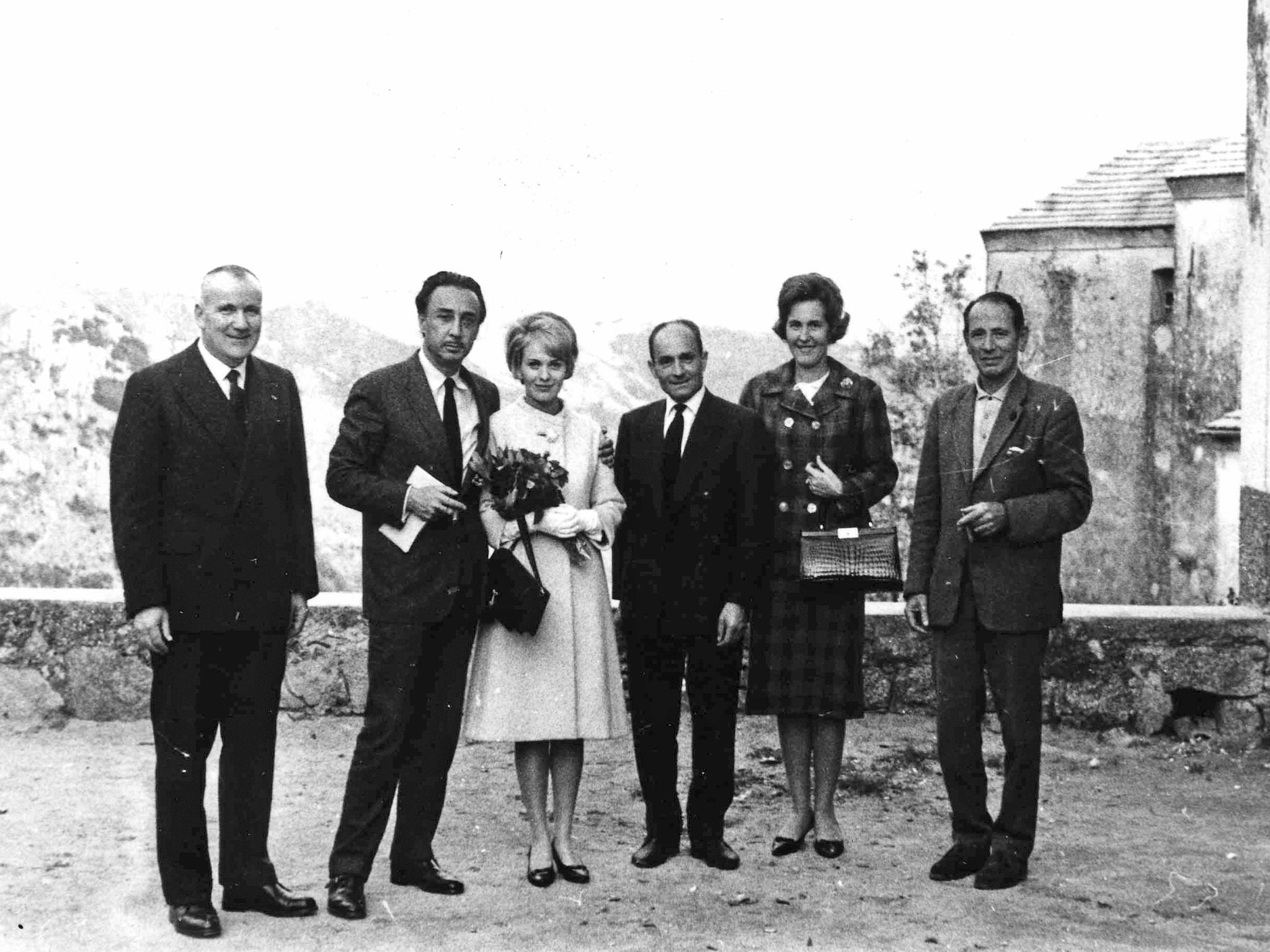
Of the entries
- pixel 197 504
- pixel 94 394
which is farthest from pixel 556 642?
pixel 94 394

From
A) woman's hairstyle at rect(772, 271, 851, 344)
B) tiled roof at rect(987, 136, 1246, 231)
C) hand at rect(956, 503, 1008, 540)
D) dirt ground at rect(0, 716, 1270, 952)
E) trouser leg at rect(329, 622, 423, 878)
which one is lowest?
dirt ground at rect(0, 716, 1270, 952)

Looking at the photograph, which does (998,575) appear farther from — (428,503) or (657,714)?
(428,503)

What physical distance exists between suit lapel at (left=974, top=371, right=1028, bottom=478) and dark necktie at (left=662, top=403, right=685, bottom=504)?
1008 mm

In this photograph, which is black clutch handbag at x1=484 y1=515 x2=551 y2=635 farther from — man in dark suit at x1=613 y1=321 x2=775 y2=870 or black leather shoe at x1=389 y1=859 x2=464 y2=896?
black leather shoe at x1=389 y1=859 x2=464 y2=896

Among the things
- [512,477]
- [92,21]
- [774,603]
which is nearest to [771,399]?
[774,603]

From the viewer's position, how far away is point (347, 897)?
3.93m

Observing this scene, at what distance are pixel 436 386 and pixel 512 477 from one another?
39 centimetres

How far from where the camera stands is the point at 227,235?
599 inches

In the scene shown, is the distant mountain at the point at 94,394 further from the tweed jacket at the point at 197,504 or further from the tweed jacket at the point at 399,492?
→ the tweed jacket at the point at 197,504

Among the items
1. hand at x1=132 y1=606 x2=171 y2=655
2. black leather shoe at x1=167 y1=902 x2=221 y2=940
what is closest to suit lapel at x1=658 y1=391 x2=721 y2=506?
hand at x1=132 y1=606 x2=171 y2=655

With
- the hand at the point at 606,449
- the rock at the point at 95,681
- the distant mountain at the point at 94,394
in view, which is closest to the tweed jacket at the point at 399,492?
the hand at the point at 606,449

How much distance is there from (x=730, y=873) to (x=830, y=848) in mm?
421

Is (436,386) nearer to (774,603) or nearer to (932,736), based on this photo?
(774,603)

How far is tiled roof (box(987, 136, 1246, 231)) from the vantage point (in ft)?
61.2
